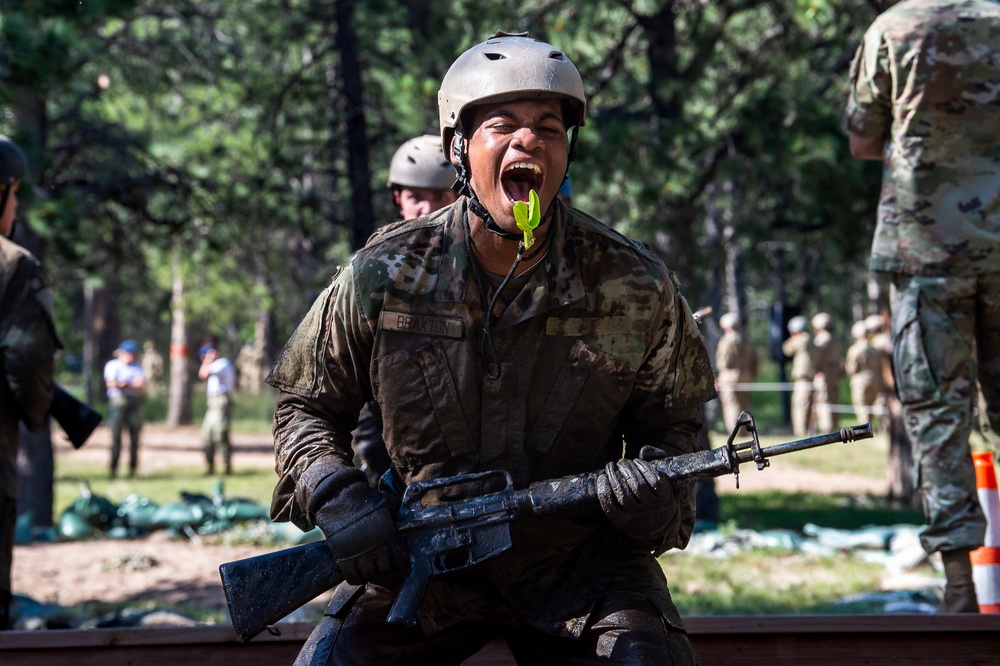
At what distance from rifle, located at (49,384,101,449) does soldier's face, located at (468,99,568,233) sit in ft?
11.5

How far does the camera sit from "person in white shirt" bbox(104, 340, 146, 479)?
19.4m

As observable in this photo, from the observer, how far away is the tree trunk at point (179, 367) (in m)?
29.8

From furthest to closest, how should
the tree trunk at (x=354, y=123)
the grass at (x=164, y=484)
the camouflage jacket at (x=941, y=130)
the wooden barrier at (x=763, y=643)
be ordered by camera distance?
the grass at (x=164, y=484) → the tree trunk at (x=354, y=123) → the camouflage jacket at (x=941, y=130) → the wooden barrier at (x=763, y=643)

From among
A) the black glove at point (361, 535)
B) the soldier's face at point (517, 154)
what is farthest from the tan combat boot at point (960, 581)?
the black glove at point (361, 535)

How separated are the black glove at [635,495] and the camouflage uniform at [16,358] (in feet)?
11.2

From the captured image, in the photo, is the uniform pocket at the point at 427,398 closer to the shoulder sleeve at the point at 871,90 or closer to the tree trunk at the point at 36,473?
the shoulder sleeve at the point at 871,90

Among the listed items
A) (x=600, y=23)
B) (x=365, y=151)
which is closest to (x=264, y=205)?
(x=365, y=151)

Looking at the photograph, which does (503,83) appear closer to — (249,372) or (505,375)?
(505,375)

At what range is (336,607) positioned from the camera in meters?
3.67

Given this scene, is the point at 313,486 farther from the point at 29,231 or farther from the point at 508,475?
the point at 29,231

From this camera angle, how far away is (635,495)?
3408mm

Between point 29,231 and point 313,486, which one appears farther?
point 29,231

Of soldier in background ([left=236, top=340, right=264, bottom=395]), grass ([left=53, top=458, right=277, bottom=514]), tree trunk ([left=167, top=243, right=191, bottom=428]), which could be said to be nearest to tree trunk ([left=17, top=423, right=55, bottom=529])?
grass ([left=53, top=458, right=277, bottom=514])

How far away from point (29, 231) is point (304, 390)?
8.93 metres
